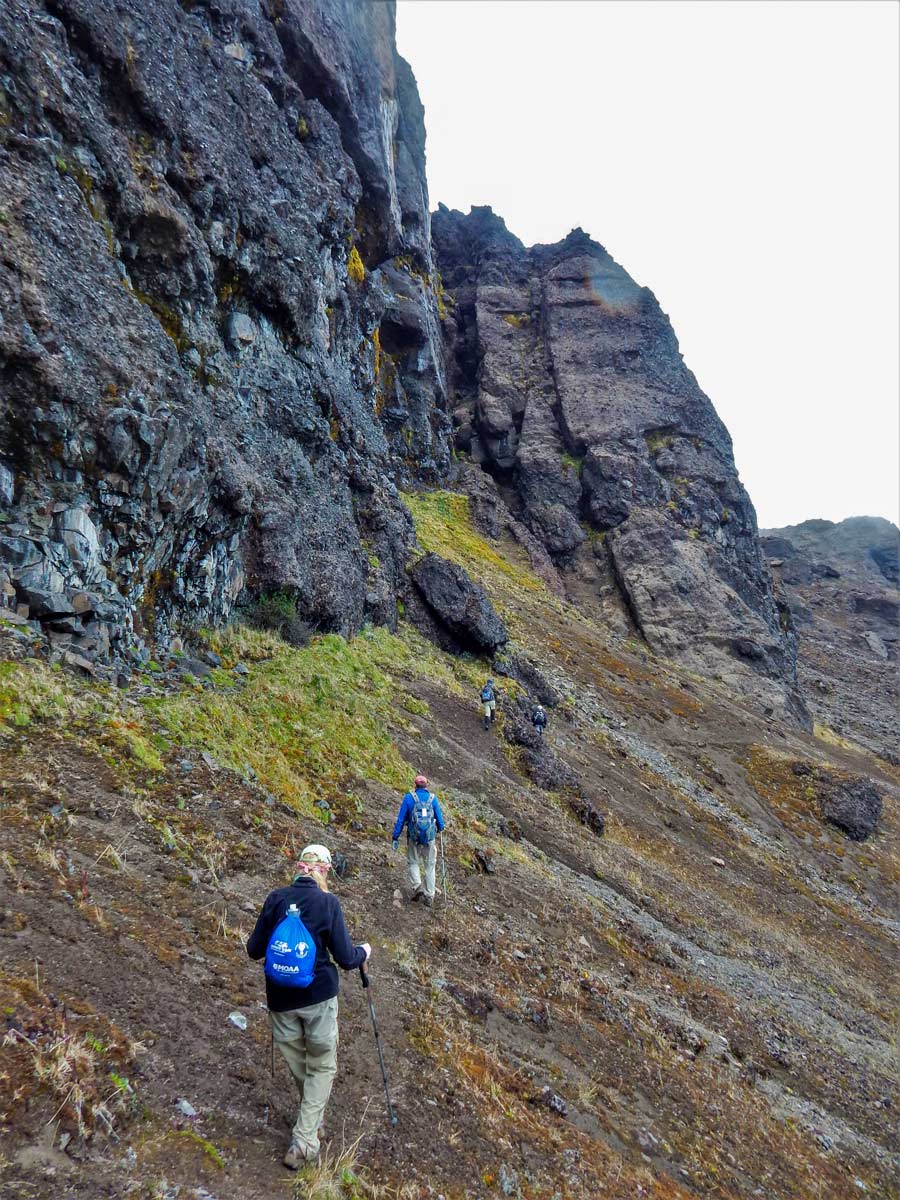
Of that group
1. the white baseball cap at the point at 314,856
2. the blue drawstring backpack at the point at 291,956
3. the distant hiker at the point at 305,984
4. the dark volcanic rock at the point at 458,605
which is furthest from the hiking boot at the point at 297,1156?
the dark volcanic rock at the point at 458,605

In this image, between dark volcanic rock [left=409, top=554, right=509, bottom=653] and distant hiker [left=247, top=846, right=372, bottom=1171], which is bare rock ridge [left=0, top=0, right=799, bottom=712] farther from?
distant hiker [left=247, top=846, right=372, bottom=1171]

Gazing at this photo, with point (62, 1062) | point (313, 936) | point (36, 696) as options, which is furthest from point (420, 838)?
point (62, 1062)

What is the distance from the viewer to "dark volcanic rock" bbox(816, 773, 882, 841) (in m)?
24.0

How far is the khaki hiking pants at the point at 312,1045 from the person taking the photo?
4266 millimetres

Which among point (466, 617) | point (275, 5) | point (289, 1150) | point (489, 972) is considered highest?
point (275, 5)

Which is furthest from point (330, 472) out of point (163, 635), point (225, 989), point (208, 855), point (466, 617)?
point (225, 989)

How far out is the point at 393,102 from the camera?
4047 centimetres

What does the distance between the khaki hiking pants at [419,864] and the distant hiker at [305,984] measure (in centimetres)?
465

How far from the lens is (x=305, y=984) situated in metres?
4.20

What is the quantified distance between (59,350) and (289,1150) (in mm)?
10898

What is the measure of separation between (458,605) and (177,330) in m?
12.6

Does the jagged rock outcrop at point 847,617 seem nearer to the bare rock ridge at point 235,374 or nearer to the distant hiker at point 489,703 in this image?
the bare rock ridge at point 235,374

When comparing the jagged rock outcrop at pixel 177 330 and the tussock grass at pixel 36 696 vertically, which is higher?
the jagged rock outcrop at pixel 177 330

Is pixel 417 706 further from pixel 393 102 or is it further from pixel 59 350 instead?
pixel 393 102
